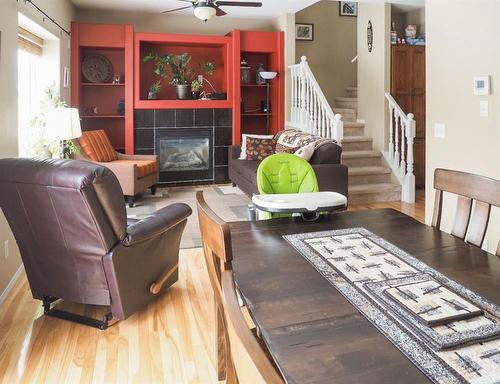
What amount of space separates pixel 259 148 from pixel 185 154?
150 centimetres

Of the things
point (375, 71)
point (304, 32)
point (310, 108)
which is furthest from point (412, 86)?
point (304, 32)

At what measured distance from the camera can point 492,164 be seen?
11.2 feet

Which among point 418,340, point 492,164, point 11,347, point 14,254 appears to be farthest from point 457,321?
point 14,254

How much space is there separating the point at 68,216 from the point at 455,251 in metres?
1.87

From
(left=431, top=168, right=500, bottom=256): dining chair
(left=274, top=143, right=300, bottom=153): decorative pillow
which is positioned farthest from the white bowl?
(left=431, top=168, right=500, bottom=256): dining chair

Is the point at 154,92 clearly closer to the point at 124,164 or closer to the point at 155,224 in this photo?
the point at 124,164

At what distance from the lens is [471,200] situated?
2061mm

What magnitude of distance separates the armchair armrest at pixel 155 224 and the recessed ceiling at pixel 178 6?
4.65m

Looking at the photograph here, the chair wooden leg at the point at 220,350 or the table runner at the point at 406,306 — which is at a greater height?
the table runner at the point at 406,306

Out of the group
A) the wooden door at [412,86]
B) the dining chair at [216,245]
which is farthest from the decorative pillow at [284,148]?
the dining chair at [216,245]

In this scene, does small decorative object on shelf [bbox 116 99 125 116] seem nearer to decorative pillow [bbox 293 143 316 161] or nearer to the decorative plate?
the decorative plate

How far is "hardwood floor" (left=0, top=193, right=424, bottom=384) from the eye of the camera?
2252mm

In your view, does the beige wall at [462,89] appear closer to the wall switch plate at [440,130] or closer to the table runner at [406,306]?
the wall switch plate at [440,130]

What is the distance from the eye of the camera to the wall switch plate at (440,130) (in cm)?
388
